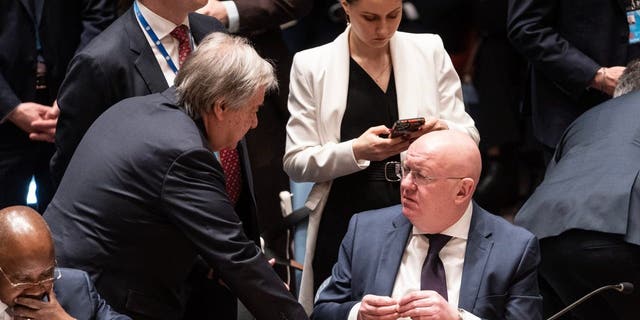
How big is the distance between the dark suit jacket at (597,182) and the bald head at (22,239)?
206cm

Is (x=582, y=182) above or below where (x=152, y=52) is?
below

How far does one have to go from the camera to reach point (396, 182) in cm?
471

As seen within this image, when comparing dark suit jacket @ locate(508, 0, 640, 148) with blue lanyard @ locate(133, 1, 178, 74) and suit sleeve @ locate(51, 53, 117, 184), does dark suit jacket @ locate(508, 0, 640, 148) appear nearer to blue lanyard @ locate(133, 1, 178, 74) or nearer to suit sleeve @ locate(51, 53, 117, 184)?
blue lanyard @ locate(133, 1, 178, 74)

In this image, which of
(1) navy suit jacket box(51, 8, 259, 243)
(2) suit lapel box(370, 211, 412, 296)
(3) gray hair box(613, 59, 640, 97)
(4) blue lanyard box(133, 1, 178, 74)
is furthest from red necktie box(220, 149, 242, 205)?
(3) gray hair box(613, 59, 640, 97)

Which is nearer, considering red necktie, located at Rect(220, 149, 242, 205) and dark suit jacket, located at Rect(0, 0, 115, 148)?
red necktie, located at Rect(220, 149, 242, 205)

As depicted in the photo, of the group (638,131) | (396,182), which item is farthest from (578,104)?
(396,182)

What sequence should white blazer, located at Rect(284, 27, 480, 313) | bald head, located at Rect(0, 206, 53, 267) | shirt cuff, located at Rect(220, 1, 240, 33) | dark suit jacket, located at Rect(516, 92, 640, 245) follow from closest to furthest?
1. bald head, located at Rect(0, 206, 53, 267)
2. dark suit jacket, located at Rect(516, 92, 640, 245)
3. white blazer, located at Rect(284, 27, 480, 313)
4. shirt cuff, located at Rect(220, 1, 240, 33)

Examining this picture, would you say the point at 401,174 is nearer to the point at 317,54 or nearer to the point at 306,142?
the point at 306,142

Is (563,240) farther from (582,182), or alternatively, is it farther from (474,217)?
(474,217)

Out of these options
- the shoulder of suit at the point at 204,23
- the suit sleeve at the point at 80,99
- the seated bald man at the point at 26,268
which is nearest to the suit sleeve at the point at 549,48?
the shoulder of suit at the point at 204,23

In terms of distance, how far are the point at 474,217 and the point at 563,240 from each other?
690mm

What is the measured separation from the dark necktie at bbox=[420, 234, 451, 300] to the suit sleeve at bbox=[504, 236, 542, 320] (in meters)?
0.21

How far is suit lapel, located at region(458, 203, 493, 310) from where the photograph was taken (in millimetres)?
4008

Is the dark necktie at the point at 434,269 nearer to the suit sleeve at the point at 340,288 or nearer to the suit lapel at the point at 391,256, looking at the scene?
the suit lapel at the point at 391,256
